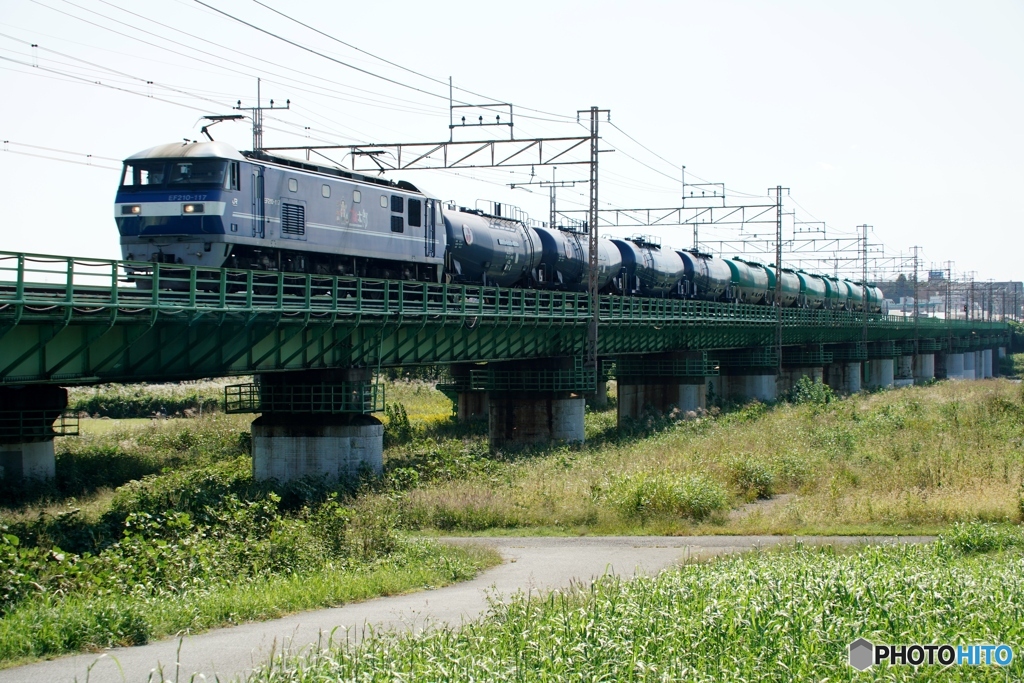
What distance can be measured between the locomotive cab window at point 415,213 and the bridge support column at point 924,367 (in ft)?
281

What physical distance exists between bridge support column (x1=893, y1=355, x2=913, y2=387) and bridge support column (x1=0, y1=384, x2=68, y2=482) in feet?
276

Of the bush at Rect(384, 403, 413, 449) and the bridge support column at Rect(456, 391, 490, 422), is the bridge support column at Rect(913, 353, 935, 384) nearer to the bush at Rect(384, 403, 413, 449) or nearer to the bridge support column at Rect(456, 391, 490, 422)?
the bridge support column at Rect(456, 391, 490, 422)

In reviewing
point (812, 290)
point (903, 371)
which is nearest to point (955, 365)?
point (903, 371)

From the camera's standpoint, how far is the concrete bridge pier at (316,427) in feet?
92.8

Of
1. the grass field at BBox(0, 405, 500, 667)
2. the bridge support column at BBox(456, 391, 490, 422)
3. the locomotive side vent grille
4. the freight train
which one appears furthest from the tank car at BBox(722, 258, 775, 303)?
the grass field at BBox(0, 405, 500, 667)

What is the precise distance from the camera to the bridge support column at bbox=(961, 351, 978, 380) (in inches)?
4862

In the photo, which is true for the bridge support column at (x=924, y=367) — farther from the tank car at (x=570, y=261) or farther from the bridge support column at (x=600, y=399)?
the tank car at (x=570, y=261)

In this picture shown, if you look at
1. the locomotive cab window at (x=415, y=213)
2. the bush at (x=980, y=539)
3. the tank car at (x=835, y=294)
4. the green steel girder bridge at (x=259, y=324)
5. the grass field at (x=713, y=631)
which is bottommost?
the bush at (x=980, y=539)

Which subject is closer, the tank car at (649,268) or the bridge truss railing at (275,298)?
the bridge truss railing at (275,298)

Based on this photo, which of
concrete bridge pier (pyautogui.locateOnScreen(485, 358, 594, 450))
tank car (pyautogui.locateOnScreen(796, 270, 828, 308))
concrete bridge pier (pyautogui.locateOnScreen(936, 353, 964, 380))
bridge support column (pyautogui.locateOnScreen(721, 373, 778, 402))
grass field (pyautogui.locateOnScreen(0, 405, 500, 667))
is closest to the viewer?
grass field (pyautogui.locateOnScreen(0, 405, 500, 667))

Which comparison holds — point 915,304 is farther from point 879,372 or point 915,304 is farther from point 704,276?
point 704,276

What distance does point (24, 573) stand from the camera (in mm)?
15633

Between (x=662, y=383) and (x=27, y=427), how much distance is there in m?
32.7

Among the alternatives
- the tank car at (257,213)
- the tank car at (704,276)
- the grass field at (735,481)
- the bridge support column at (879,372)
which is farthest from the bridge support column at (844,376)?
the tank car at (257,213)
